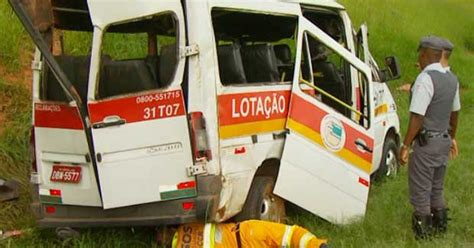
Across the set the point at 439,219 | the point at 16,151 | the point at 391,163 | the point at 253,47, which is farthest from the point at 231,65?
the point at 391,163

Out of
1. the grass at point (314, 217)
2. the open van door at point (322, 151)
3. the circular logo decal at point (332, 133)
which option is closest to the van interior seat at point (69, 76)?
the grass at point (314, 217)

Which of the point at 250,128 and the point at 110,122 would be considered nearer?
the point at 110,122

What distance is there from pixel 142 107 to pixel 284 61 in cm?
227

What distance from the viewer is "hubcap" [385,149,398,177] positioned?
28.2 feet

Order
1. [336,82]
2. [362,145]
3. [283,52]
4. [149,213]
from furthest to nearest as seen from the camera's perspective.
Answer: [336,82]
[283,52]
[362,145]
[149,213]

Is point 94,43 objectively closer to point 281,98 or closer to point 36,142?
point 36,142

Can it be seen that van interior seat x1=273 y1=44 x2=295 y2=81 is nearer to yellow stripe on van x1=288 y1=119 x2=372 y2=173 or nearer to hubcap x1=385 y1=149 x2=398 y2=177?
yellow stripe on van x1=288 y1=119 x2=372 y2=173

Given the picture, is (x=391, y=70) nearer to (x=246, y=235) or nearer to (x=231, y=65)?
(x=231, y=65)

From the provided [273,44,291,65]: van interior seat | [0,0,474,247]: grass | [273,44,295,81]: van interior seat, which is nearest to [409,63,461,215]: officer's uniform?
[0,0,474,247]: grass

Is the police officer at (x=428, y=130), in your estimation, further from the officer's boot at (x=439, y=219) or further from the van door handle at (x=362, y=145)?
the van door handle at (x=362, y=145)

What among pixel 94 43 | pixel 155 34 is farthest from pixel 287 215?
pixel 94 43

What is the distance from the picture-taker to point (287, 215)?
630 centimetres

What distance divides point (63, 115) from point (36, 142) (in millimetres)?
375

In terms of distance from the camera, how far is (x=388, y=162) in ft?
28.3
